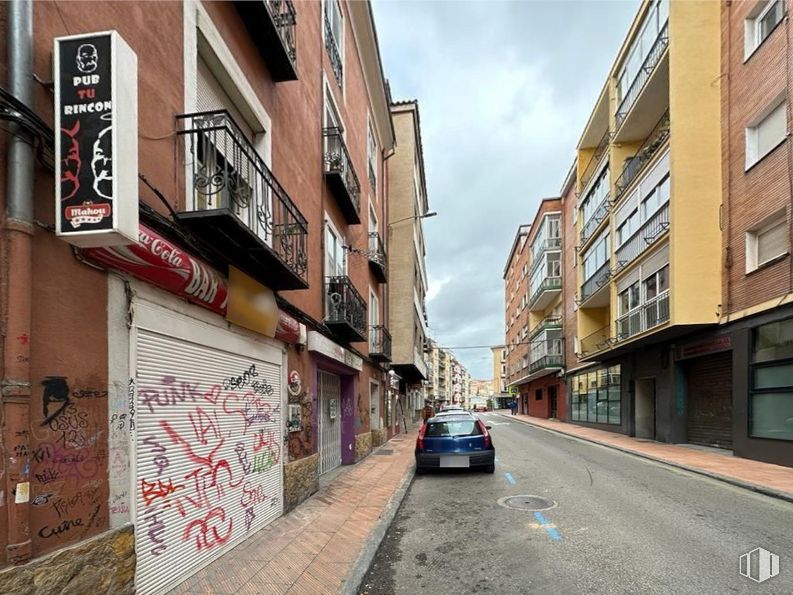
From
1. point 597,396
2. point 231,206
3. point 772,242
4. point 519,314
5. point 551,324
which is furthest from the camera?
point 519,314

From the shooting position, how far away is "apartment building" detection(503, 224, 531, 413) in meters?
48.2

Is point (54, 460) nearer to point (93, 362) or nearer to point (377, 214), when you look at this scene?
point (93, 362)

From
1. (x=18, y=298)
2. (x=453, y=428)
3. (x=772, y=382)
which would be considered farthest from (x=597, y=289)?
(x=18, y=298)

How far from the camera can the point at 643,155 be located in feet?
62.2

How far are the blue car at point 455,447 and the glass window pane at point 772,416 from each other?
6960 millimetres

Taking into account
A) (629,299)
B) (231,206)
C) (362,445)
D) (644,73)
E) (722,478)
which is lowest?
(362,445)

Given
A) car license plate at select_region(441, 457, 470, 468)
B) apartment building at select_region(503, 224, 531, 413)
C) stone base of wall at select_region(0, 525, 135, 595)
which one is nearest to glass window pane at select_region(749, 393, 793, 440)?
car license plate at select_region(441, 457, 470, 468)

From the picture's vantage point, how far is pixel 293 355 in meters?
8.09

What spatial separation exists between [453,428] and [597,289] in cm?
1626

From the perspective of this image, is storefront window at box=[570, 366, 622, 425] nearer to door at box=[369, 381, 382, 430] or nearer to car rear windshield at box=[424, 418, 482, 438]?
door at box=[369, 381, 382, 430]

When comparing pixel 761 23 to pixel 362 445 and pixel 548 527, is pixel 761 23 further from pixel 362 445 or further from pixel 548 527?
pixel 362 445

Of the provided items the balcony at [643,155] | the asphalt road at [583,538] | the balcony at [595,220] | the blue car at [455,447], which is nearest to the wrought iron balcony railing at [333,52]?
the blue car at [455,447]

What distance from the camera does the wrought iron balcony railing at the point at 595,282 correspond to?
2317 centimetres

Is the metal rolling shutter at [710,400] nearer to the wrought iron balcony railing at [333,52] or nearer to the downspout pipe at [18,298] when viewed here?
the wrought iron balcony railing at [333,52]
